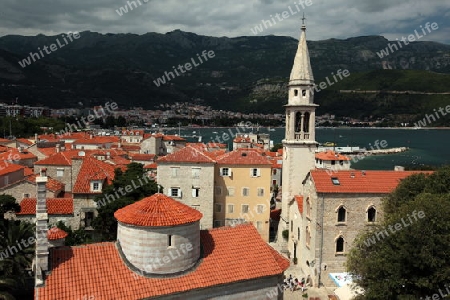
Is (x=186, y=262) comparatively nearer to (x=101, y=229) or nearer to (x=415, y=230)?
(x=415, y=230)

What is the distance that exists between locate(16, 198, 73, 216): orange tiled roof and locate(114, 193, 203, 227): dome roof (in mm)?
17844

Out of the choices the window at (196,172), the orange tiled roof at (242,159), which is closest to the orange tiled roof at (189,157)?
the window at (196,172)

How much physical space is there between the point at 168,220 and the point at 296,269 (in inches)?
755

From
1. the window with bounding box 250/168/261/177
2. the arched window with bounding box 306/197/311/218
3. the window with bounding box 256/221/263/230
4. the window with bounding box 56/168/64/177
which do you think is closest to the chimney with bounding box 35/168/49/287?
the arched window with bounding box 306/197/311/218

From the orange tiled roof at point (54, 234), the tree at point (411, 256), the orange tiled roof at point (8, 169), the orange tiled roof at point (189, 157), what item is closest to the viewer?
the tree at point (411, 256)

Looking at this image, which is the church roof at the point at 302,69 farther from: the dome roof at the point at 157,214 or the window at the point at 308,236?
the dome roof at the point at 157,214

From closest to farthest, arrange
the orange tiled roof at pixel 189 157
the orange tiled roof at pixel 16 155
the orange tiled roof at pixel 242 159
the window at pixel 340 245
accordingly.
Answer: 1. the window at pixel 340 245
2. the orange tiled roof at pixel 189 157
3. the orange tiled roof at pixel 242 159
4. the orange tiled roof at pixel 16 155

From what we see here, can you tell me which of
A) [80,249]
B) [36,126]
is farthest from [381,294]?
[36,126]

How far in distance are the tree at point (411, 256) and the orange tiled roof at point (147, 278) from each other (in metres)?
4.51

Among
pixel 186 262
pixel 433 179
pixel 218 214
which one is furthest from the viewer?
pixel 218 214

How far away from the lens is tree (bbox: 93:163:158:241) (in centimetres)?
2853

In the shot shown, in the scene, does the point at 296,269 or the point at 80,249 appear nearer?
the point at 80,249

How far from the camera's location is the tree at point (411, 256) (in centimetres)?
1719

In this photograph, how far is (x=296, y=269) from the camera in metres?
31.3
